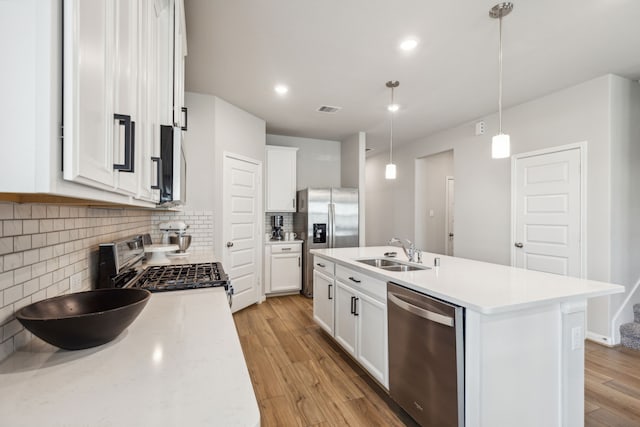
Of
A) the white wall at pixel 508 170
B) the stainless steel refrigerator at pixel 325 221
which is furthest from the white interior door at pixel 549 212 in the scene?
the stainless steel refrigerator at pixel 325 221

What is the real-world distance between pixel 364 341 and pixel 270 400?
31.1 inches

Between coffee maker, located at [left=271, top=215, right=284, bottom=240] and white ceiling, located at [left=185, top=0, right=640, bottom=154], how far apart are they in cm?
194

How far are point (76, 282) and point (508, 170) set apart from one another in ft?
14.8

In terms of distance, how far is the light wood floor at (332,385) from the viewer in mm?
1943

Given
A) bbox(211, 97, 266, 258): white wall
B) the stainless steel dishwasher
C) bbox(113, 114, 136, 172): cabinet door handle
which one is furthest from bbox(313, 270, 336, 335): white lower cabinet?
bbox(113, 114, 136, 172): cabinet door handle

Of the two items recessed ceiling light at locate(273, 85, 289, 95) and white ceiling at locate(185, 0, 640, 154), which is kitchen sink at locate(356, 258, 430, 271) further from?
recessed ceiling light at locate(273, 85, 289, 95)

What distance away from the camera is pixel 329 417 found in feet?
6.35

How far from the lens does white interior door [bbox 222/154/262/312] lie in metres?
3.91

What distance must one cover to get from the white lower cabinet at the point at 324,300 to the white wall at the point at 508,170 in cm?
260

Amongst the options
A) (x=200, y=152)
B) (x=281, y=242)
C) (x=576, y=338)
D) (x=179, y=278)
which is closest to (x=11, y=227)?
(x=179, y=278)

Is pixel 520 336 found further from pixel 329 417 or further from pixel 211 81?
pixel 211 81

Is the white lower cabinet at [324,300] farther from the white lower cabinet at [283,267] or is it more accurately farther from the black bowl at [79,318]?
the black bowl at [79,318]

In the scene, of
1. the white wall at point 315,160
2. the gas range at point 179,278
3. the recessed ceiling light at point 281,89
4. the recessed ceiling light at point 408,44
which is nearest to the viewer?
the gas range at point 179,278

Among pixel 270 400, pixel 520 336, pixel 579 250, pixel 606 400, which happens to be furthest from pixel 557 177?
pixel 270 400
